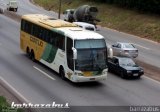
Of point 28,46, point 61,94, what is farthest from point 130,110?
point 28,46

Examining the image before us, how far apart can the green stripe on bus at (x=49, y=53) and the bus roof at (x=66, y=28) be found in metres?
1.31

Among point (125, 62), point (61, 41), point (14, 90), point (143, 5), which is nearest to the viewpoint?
point (14, 90)

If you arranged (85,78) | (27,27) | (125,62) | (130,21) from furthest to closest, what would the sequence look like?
(130,21) → (27,27) → (125,62) → (85,78)

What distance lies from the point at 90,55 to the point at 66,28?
378 centimetres

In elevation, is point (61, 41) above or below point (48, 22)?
below

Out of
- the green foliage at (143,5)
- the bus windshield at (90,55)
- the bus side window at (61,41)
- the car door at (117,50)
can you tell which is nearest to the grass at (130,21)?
the green foliage at (143,5)

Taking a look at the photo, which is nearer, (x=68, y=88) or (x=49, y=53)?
(x=68, y=88)

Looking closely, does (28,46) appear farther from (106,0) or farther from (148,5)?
(106,0)

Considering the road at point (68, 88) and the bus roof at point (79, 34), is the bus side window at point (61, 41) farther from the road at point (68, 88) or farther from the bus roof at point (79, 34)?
the road at point (68, 88)

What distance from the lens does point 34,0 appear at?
98.1 metres

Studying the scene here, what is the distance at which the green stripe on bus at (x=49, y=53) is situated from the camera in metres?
29.0

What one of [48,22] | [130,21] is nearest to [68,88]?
[48,22]

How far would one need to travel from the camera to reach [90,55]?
25.9m

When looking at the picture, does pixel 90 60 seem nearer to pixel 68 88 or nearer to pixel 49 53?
pixel 68 88
